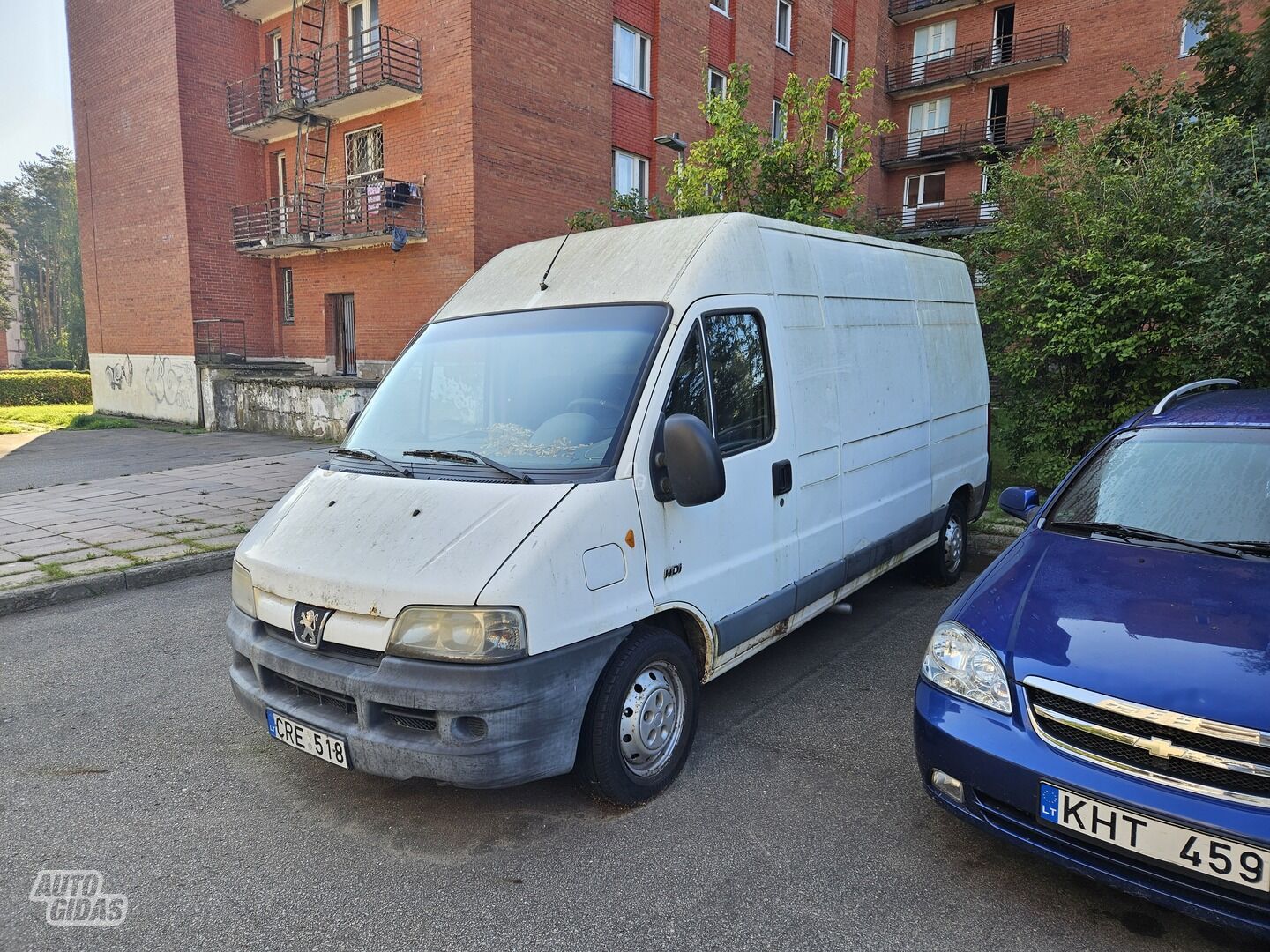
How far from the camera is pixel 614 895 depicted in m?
2.83

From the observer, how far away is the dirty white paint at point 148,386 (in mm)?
20016

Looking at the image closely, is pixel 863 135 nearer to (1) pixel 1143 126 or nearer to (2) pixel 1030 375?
(1) pixel 1143 126

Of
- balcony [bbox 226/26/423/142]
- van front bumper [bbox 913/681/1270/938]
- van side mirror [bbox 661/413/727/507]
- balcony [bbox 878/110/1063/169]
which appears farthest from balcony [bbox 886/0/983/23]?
van front bumper [bbox 913/681/1270/938]

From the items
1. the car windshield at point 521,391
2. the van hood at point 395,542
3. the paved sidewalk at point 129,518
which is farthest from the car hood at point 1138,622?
the paved sidewalk at point 129,518

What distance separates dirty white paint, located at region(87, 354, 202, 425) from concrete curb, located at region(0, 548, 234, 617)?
14555mm

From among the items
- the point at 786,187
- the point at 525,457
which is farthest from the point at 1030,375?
the point at 525,457

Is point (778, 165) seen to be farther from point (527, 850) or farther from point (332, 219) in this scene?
point (332, 219)

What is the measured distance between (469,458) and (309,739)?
1.27 meters

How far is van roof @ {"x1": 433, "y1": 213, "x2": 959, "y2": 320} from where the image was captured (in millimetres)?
3791

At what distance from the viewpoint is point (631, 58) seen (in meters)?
19.4

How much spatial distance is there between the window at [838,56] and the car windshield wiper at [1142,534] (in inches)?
1051

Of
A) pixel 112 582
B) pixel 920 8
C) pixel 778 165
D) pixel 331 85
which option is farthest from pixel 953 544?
pixel 920 8

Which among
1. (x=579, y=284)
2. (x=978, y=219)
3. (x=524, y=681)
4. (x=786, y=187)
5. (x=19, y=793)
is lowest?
(x=19, y=793)

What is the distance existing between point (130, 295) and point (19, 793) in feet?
72.9
